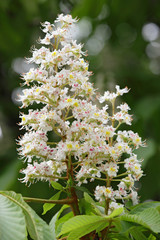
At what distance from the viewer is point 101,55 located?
4.46 m

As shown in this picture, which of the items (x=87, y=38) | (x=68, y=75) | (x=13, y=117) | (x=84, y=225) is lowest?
(x=84, y=225)

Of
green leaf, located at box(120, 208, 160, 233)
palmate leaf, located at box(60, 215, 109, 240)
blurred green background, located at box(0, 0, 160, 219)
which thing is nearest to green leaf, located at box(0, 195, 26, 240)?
palmate leaf, located at box(60, 215, 109, 240)

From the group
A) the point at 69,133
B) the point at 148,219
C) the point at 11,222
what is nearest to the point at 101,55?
the point at 69,133

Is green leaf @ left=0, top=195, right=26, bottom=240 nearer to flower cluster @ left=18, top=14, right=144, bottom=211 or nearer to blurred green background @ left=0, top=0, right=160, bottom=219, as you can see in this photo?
flower cluster @ left=18, top=14, right=144, bottom=211

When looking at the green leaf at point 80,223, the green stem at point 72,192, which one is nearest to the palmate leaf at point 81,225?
the green leaf at point 80,223

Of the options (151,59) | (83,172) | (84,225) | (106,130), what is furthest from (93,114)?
(151,59)

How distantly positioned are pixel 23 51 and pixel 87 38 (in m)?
0.85

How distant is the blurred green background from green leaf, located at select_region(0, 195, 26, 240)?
2068 millimetres

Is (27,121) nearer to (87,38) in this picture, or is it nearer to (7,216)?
(7,216)

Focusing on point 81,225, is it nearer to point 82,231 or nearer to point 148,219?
point 82,231

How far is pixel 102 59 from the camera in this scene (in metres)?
4.37

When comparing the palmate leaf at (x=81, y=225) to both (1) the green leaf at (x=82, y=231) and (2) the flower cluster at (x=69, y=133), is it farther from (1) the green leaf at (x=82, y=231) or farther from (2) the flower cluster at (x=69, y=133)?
(2) the flower cluster at (x=69, y=133)

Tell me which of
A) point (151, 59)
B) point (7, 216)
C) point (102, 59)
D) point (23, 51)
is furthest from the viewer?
point (151, 59)

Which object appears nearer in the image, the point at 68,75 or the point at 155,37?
the point at 68,75
